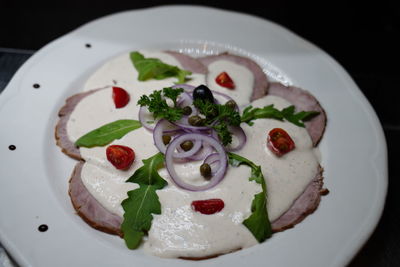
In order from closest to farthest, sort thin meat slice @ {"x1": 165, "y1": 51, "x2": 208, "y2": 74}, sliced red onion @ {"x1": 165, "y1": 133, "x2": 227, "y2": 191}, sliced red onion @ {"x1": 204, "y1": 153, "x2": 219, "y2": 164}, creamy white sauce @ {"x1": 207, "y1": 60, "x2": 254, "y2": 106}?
sliced red onion @ {"x1": 165, "y1": 133, "x2": 227, "y2": 191}, sliced red onion @ {"x1": 204, "y1": 153, "x2": 219, "y2": 164}, creamy white sauce @ {"x1": 207, "y1": 60, "x2": 254, "y2": 106}, thin meat slice @ {"x1": 165, "y1": 51, "x2": 208, "y2": 74}

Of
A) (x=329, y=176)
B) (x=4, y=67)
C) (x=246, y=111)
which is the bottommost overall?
(x=329, y=176)

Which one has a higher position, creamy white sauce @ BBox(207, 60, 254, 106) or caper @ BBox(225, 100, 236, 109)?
creamy white sauce @ BBox(207, 60, 254, 106)

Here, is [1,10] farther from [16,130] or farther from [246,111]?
[246,111]

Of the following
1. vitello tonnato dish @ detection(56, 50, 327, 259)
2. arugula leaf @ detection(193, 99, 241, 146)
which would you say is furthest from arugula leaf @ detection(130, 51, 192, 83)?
arugula leaf @ detection(193, 99, 241, 146)

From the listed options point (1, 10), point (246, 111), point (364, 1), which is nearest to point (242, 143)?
point (246, 111)

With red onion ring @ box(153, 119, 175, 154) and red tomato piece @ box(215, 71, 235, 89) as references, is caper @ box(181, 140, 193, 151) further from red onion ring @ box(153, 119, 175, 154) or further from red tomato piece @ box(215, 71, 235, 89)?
red tomato piece @ box(215, 71, 235, 89)
